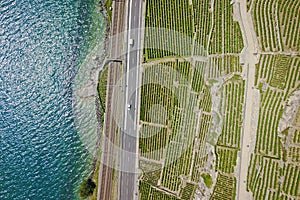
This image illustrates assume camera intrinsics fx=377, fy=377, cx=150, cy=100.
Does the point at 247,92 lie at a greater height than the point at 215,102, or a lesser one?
greater

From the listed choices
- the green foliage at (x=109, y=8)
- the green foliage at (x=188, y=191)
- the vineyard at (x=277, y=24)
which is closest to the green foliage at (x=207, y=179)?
the green foliage at (x=188, y=191)

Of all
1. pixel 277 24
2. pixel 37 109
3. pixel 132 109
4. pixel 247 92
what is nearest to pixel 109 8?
pixel 132 109

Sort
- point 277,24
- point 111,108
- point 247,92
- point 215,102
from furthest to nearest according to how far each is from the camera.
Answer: point 111,108 → point 215,102 → point 247,92 → point 277,24

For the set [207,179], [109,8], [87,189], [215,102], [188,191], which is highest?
[109,8]

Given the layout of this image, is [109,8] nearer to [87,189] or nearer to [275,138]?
[87,189]

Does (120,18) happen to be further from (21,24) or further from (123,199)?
(123,199)

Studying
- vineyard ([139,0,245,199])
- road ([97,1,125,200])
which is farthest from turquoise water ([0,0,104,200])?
vineyard ([139,0,245,199])

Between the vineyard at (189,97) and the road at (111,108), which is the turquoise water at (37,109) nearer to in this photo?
the road at (111,108)
